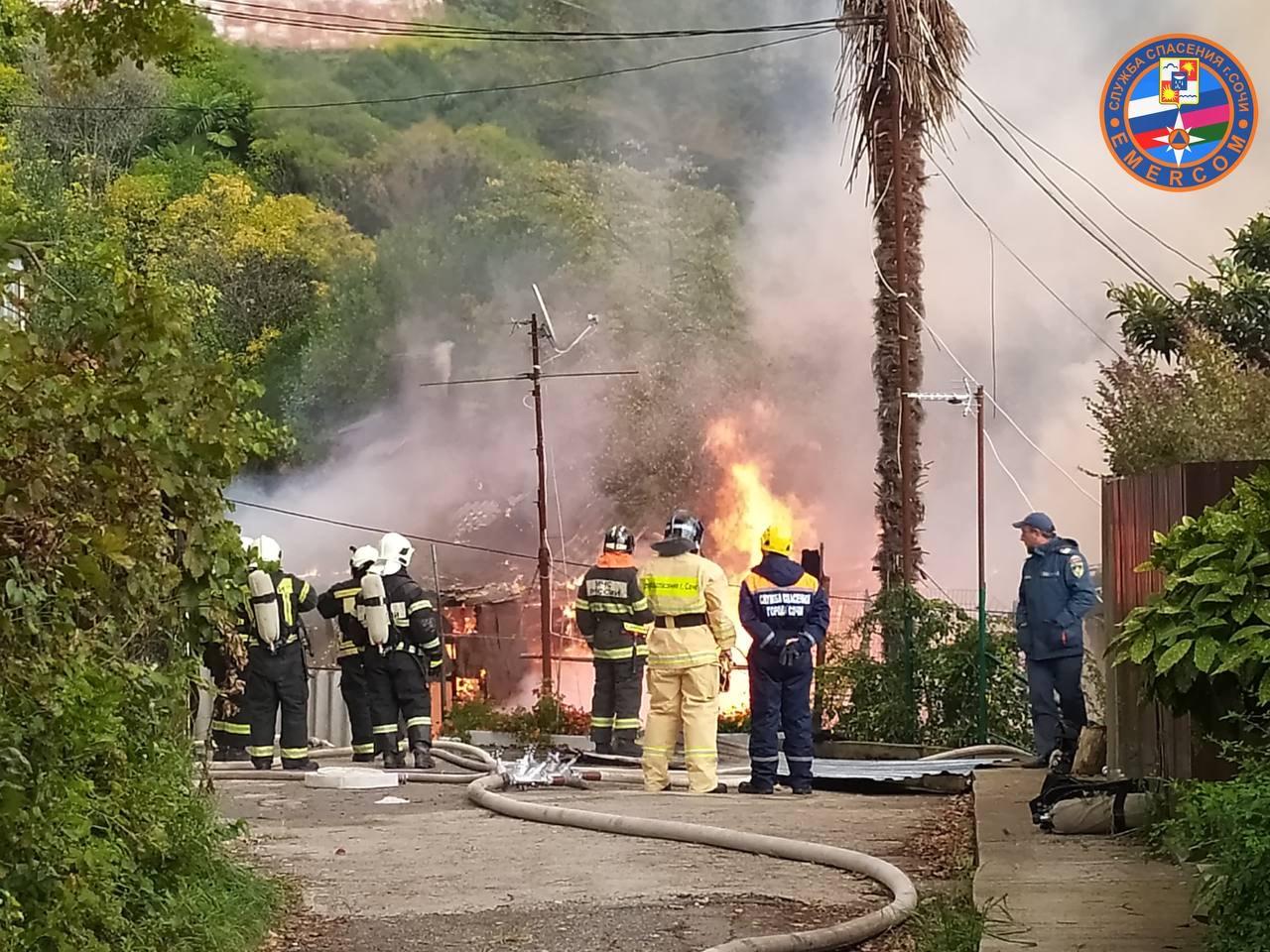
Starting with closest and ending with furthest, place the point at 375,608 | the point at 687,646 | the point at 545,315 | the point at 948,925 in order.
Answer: the point at 948,925 < the point at 687,646 < the point at 375,608 < the point at 545,315

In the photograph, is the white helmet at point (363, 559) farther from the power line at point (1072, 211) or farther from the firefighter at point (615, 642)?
the power line at point (1072, 211)

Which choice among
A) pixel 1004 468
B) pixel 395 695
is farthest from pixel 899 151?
pixel 395 695

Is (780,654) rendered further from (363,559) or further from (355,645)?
(355,645)

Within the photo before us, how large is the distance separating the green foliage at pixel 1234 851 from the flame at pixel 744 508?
16.8 meters

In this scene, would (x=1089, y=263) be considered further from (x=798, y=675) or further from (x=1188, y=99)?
(x=798, y=675)

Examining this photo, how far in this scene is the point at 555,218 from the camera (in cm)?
2316

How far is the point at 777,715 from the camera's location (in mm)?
9695

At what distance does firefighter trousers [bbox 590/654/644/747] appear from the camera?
12.5m

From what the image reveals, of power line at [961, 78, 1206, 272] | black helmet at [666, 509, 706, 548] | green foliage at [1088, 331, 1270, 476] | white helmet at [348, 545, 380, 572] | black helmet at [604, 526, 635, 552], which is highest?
power line at [961, 78, 1206, 272]

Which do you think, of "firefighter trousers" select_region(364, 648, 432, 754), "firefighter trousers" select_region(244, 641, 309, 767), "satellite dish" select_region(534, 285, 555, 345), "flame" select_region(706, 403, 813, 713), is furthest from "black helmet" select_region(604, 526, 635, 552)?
"satellite dish" select_region(534, 285, 555, 345)

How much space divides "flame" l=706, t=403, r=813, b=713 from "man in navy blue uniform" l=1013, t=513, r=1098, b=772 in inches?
437

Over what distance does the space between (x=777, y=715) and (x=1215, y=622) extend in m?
5.03

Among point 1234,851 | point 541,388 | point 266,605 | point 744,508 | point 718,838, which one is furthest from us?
point 541,388

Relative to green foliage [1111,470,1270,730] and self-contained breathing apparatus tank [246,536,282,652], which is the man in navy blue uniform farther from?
self-contained breathing apparatus tank [246,536,282,652]
